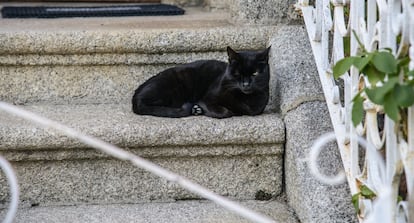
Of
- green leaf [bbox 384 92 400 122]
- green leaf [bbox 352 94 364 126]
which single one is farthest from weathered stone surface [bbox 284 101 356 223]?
green leaf [bbox 384 92 400 122]

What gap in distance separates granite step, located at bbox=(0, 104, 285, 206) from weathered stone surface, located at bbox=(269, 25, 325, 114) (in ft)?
0.30

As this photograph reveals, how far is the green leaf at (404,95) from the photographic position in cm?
115

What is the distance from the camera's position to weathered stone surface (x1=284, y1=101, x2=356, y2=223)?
187 cm

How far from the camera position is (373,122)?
148cm

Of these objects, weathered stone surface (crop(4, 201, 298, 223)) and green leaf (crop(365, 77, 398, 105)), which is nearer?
green leaf (crop(365, 77, 398, 105))

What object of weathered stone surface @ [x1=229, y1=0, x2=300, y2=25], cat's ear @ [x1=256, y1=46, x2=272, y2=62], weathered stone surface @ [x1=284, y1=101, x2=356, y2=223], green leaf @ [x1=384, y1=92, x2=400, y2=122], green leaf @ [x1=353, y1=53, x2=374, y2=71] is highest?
green leaf @ [x1=353, y1=53, x2=374, y2=71]

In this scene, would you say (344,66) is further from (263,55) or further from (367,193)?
(263,55)

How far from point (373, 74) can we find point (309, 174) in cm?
79

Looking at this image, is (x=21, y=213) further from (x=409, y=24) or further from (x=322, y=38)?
(x=409, y=24)

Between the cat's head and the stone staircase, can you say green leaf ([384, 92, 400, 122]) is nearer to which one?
the stone staircase

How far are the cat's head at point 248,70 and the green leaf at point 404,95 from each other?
129 centimetres

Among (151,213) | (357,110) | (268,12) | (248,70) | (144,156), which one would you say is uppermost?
(357,110)

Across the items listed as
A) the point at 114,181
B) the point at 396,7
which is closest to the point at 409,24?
the point at 396,7

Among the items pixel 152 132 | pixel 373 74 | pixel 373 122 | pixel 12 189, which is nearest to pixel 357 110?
pixel 373 74
